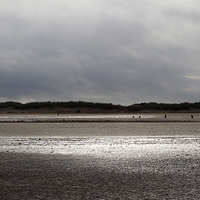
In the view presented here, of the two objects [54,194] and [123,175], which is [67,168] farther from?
[54,194]

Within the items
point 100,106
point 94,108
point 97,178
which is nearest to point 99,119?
point 97,178

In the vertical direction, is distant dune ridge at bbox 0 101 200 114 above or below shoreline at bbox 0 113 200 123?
above

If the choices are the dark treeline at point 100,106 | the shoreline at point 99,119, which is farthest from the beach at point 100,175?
the dark treeline at point 100,106

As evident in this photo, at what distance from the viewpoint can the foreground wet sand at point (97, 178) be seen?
495 cm

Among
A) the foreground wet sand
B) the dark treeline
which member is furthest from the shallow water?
the dark treeline

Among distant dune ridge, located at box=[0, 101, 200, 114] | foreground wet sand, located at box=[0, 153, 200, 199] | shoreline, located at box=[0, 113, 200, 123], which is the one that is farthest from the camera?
distant dune ridge, located at box=[0, 101, 200, 114]

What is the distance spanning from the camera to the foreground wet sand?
4.95 m

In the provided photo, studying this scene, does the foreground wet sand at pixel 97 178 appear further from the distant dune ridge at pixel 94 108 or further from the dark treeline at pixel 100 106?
the dark treeline at pixel 100 106

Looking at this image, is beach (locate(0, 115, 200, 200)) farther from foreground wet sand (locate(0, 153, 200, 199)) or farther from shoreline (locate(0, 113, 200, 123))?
shoreline (locate(0, 113, 200, 123))

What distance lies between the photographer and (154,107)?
92188mm

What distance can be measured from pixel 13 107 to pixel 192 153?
272ft

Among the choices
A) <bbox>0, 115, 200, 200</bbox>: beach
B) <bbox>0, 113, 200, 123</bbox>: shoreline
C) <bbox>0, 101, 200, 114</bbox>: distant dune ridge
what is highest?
<bbox>0, 101, 200, 114</bbox>: distant dune ridge

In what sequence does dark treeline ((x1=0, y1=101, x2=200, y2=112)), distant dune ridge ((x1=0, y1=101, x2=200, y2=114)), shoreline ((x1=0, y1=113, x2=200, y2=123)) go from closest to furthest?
shoreline ((x1=0, y1=113, x2=200, y2=123)) < distant dune ridge ((x1=0, y1=101, x2=200, y2=114)) < dark treeline ((x1=0, y1=101, x2=200, y2=112))

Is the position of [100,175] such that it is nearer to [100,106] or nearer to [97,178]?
[97,178]
